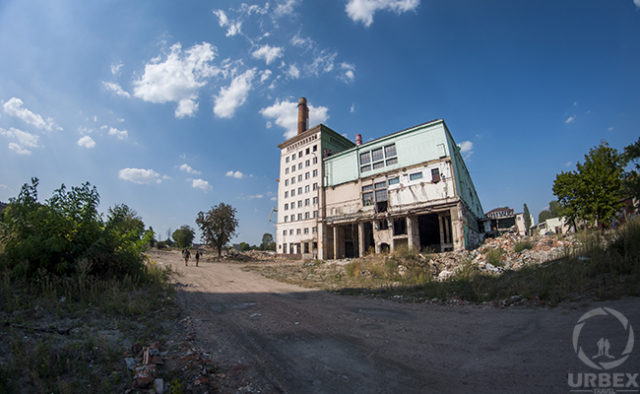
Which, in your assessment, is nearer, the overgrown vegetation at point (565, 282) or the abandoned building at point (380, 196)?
the overgrown vegetation at point (565, 282)

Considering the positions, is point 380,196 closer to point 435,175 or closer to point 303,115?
point 435,175

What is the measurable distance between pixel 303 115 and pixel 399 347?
2112 inches

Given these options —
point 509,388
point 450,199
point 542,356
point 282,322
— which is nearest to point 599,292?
point 542,356

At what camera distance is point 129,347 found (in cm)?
427

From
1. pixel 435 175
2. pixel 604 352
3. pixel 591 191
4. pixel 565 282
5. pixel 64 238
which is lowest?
pixel 604 352

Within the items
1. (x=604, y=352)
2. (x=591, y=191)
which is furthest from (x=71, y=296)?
(x=591, y=191)

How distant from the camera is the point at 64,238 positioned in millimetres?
7516

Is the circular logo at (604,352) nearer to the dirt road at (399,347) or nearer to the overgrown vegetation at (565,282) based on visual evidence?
the dirt road at (399,347)

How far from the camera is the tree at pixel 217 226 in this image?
3462 cm

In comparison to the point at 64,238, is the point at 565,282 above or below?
below

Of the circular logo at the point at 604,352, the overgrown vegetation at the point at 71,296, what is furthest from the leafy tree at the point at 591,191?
the overgrown vegetation at the point at 71,296

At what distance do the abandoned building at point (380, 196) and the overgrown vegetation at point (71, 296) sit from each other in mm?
22705

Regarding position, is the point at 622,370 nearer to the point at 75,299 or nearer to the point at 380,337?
the point at 380,337

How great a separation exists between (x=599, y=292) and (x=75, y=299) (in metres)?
12.6
